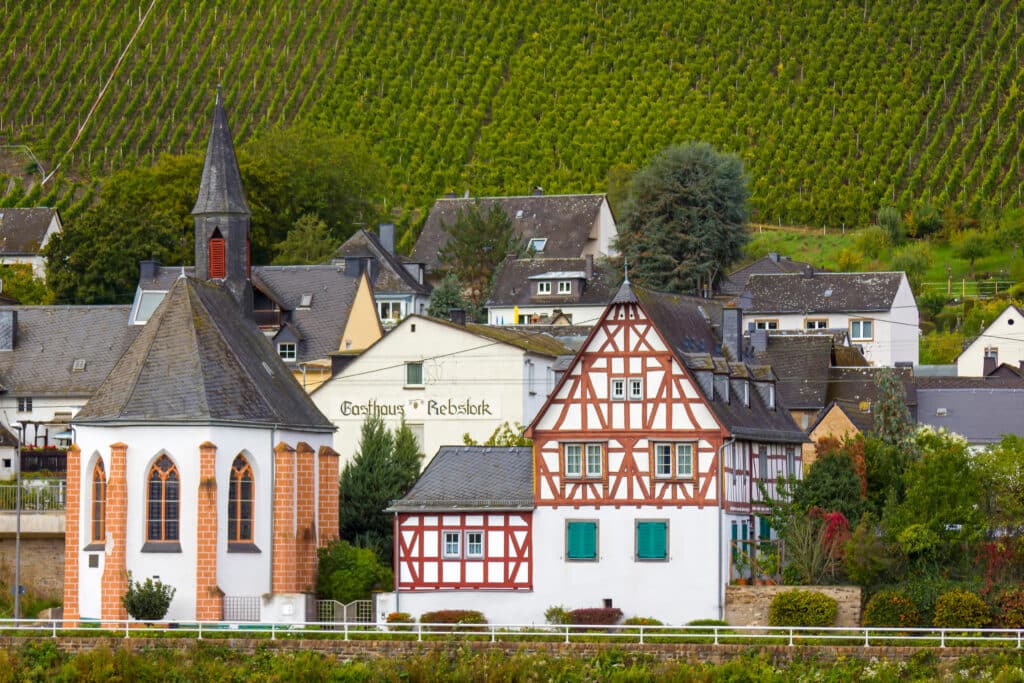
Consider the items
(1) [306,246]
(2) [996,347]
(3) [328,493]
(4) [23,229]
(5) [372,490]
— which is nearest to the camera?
(3) [328,493]

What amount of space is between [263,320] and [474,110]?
5069 cm

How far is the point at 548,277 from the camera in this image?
83.0 meters

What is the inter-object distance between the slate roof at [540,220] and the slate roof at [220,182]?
3507 centimetres

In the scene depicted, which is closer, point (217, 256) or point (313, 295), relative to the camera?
point (217, 256)

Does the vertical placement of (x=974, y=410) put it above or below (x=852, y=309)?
below

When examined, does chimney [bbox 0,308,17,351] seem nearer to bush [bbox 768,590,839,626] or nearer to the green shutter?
the green shutter

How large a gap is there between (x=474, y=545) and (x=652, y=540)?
409 cm

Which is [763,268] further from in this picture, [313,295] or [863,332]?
[313,295]

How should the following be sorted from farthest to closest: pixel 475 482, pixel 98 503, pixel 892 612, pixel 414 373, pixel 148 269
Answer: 1. pixel 148 269
2. pixel 414 373
3. pixel 98 503
4. pixel 475 482
5. pixel 892 612

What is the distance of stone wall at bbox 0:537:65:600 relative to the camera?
54.4 meters

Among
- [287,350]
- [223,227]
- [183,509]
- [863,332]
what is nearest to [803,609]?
[183,509]

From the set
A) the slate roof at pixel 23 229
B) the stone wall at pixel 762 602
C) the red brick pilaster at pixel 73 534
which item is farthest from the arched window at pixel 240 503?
the slate roof at pixel 23 229

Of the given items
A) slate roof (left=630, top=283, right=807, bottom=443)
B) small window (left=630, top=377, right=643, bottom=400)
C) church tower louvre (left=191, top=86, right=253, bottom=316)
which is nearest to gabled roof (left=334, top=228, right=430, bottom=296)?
church tower louvre (left=191, top=86, right=253, bottom=316)

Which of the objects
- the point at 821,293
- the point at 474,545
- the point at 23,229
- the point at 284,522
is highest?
the point at 23,229
